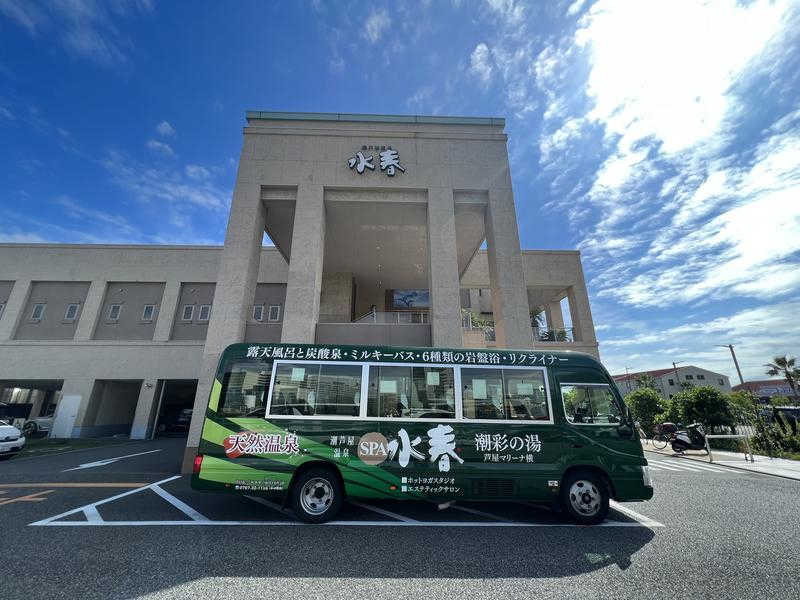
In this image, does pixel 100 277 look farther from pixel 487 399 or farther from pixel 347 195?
pixel 487 399

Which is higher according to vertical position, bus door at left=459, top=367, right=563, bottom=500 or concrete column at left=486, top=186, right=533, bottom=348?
concrete column at left=486, top=186, right=533, bottom=348

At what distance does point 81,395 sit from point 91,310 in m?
5.43

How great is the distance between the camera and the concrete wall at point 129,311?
20.8 m

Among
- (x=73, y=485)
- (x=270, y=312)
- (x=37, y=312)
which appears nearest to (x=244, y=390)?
(x=73, y=485)

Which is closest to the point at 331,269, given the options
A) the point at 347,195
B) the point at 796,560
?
the point at 347,195

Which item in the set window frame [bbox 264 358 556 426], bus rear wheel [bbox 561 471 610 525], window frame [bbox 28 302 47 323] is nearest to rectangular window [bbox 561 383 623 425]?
window frame [bbox 264 358 556 426]

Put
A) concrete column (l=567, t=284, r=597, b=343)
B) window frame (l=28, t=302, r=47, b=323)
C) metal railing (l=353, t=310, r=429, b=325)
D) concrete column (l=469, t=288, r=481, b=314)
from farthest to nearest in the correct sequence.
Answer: concrete column (l=469, t=288, r=481, b=314) → window frame (l=28, t=302, r=47, b=323) → concrete column (l=567, t=284, r=597, b=343) → metal railing (l=353, t=310, r=429, b=325)

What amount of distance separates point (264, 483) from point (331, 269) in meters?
14.9

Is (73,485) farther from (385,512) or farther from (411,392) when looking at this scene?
(411,392)

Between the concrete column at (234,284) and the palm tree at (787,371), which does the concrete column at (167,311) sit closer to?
the concrete column at (234,284)

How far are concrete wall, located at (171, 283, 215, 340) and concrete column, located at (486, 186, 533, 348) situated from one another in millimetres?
18505

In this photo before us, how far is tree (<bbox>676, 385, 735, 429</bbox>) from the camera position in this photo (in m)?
15.1

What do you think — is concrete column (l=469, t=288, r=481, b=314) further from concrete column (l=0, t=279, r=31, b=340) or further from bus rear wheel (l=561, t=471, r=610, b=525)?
concrete column (l=0, t=279, r=31, b=340)

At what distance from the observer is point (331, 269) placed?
1934 cm
